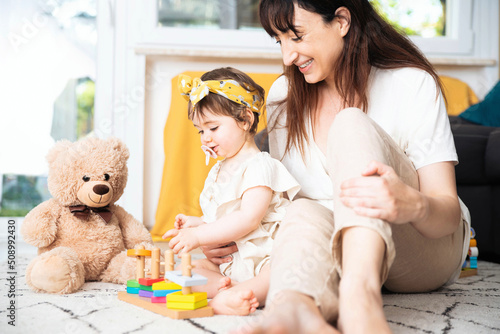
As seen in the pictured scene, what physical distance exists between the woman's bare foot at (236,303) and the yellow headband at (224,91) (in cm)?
46

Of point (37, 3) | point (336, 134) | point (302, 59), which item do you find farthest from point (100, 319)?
point (37, 3)

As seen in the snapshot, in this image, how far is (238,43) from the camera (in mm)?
2502

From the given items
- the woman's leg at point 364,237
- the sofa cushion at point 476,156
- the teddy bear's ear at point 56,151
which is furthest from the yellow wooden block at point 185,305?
the sofa cushion at point 476,156

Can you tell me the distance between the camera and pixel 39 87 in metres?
A: 2.41

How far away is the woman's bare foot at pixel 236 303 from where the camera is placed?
0.91 metres

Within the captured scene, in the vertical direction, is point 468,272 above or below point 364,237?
below

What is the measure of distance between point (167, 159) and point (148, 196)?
0.31 m

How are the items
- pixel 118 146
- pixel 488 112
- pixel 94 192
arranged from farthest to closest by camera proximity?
pixel 488 112 → pixel 118 146 → pixel 94 192

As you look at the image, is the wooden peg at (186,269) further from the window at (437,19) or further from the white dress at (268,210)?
the window at (437,19)

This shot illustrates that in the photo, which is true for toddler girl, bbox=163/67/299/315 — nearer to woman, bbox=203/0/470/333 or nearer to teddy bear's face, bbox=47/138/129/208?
woman, bbox=203/0/470/333

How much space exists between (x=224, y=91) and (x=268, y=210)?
30 cm

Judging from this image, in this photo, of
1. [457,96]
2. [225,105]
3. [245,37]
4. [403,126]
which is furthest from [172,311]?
[457,96]

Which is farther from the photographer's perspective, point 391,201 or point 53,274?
point 53,274

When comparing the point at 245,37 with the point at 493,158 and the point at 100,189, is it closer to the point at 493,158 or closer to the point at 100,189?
the point at 493,158
